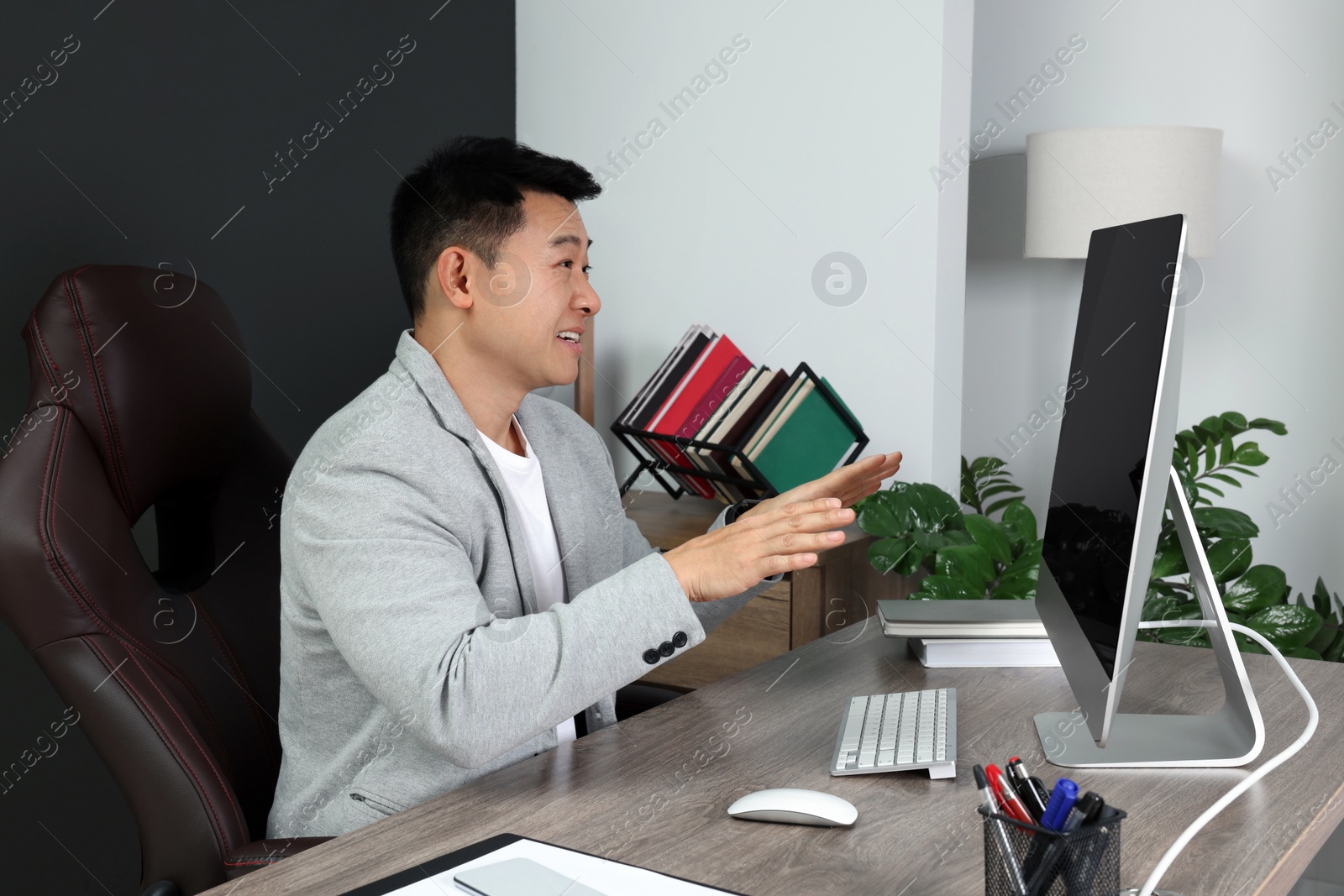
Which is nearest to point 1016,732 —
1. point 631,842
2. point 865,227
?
point 631,842

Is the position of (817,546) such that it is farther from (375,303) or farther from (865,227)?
(375,303)

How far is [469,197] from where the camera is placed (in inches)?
54.5

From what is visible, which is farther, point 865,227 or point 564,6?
point 564,6

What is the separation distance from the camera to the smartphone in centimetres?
76

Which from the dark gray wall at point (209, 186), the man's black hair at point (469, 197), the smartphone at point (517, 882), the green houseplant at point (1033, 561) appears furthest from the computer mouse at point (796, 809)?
the dark gray wall at point (209, 186)

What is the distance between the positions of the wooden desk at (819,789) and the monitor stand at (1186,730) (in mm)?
17

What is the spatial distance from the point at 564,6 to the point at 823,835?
2.44 m

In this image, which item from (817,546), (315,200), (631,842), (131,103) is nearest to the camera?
(631,842)

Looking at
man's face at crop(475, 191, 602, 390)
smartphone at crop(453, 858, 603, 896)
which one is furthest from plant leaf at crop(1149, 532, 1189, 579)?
smartphone at crop(453, 858, 603, 896)

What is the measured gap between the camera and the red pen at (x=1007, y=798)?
0.71m

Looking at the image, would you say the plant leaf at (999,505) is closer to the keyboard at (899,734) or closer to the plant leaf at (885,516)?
the plant leaf at (885,516)

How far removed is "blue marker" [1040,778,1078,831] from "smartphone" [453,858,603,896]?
1.00 ft

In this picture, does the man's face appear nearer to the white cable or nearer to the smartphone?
the smartphone

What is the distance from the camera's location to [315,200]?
231cm
